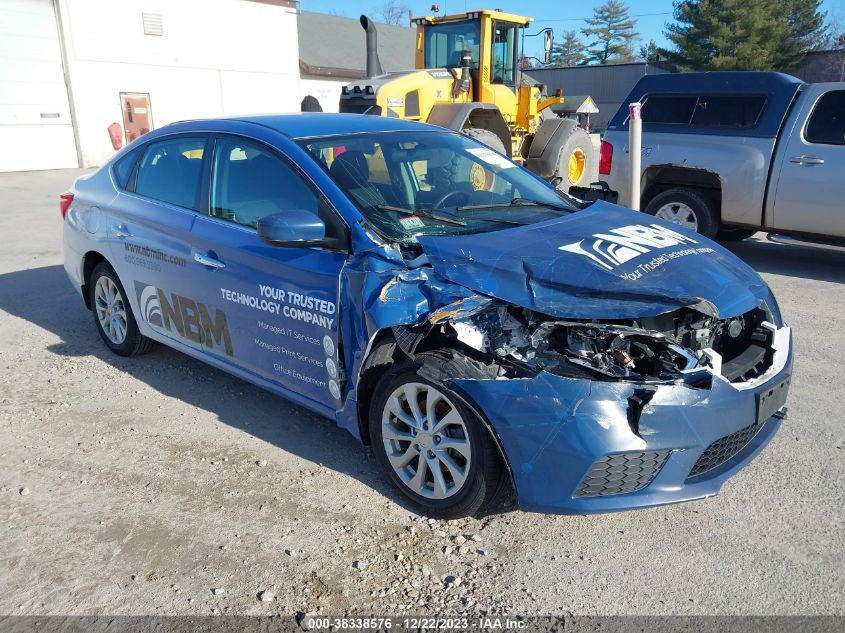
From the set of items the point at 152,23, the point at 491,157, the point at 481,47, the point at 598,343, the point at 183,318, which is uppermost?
the point at 152,23

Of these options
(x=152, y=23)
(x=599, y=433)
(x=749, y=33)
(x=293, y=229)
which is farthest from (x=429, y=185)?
(x=749, y=33)

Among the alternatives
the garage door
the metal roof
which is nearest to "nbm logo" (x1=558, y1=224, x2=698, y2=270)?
the garage door

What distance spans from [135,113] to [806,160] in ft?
64.9

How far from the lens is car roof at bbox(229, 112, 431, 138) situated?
4036 mm

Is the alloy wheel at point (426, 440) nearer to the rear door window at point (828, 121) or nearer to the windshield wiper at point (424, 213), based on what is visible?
the windshield wiper at point (424, 213)

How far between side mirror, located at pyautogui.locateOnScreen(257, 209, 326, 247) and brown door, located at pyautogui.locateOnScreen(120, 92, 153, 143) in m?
20.1

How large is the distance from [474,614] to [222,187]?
2.78 m

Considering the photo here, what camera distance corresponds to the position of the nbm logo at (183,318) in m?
4.14

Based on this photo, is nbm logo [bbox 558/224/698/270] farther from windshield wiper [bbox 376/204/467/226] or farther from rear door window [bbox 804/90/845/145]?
rear door window [bbox 804/90/845/145]

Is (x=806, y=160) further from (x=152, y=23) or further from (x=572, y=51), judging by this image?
(x=572, y=51)

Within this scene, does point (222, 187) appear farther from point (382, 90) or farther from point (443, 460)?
point (382, 90)

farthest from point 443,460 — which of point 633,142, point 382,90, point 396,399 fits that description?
point 382,90

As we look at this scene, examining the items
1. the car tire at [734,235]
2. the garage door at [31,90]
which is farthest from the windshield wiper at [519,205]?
the garage door at [31,90]

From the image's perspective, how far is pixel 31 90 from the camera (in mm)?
19359
